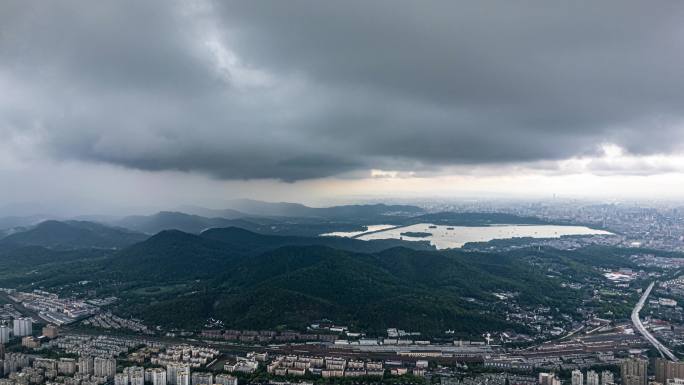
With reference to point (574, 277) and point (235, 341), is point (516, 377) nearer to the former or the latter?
point (235, 341)

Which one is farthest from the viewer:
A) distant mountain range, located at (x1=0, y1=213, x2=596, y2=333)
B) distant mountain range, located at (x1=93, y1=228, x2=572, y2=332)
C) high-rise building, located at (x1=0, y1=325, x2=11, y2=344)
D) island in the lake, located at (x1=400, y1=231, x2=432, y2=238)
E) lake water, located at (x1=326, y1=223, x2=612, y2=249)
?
island in the lake, located at (x1=400, y1=231, x2=432, y2=238)

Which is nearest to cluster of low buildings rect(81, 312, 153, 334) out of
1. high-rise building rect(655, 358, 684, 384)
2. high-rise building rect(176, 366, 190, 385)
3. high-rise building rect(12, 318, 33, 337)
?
high-rise building rect(12, 318, 33, 337)

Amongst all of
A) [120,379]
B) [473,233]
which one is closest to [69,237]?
[120,379]

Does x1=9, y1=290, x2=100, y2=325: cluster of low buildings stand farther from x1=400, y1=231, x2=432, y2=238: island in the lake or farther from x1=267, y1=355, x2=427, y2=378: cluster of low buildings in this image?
x1=400, y1=231, x2=432, y2=238: island in the lake

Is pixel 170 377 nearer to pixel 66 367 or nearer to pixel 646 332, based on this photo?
pixel 66 367

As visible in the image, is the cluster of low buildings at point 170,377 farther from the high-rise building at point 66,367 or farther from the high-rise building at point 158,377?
the high-rise building at point 66,367

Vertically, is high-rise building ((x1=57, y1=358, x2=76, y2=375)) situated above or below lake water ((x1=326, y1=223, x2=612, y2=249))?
below

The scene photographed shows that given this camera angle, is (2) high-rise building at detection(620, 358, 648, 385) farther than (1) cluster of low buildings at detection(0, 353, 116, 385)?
No
